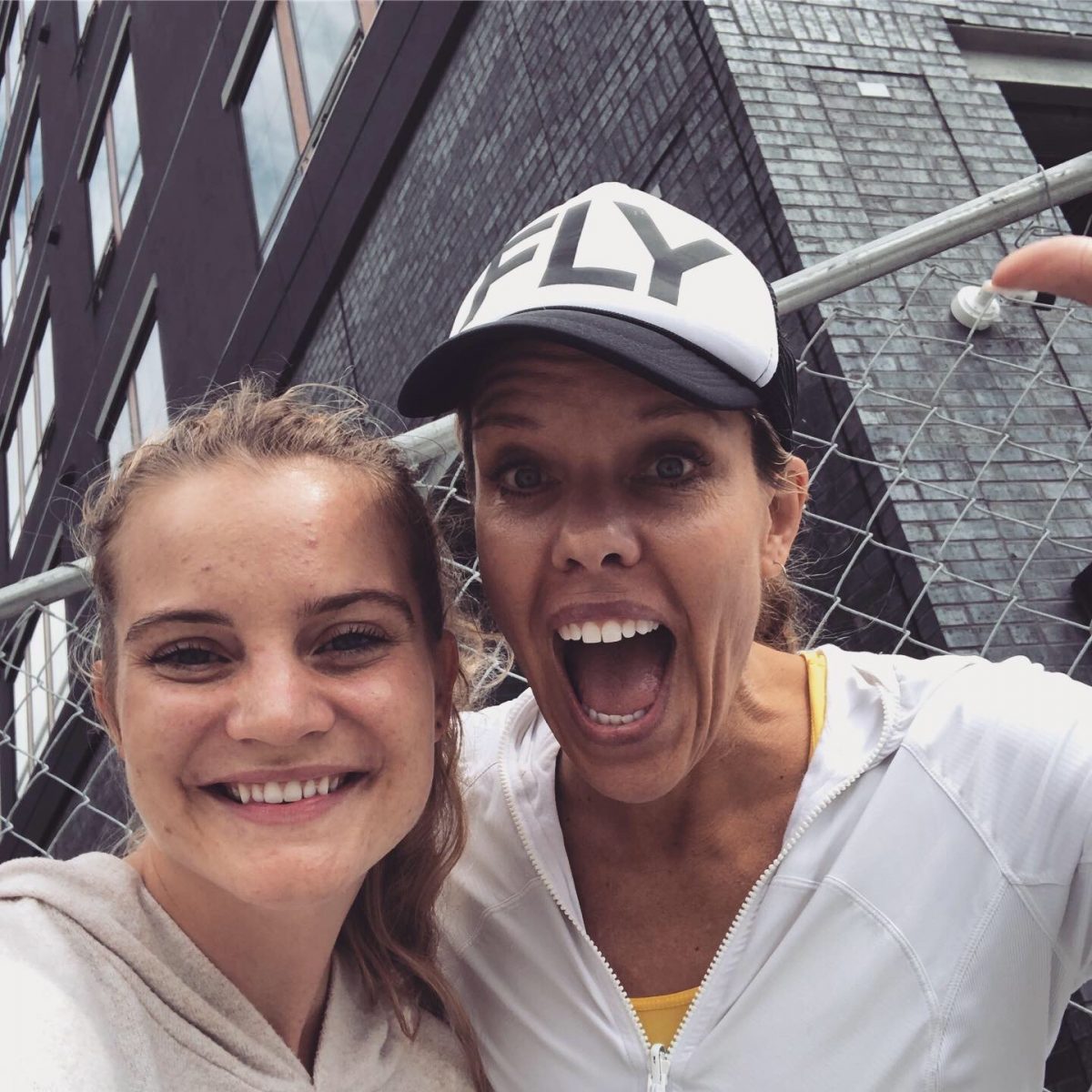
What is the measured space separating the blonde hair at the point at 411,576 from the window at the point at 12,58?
18626 millimetres

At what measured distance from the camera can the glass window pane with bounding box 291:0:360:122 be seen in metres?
8.49

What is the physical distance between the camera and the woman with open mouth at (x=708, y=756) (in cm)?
177

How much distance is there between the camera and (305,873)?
5.61ft

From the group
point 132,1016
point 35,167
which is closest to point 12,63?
point 35,167

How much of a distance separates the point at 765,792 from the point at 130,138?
1284 centimetres

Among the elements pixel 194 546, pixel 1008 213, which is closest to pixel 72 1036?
pixel 194 546

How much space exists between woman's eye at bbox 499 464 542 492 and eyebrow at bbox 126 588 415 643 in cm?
27

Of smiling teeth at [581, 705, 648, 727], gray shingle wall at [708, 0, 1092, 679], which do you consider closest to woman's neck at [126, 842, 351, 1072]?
smiling teeth at [581, 705, 648, 727]

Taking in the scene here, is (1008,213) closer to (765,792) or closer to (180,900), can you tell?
(765,792)

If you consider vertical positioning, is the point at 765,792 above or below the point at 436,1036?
above

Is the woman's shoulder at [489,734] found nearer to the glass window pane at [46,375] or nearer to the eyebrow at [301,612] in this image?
the eyebrow at [301,612]

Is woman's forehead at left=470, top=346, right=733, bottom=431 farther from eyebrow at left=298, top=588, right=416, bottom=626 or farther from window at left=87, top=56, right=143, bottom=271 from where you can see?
window at left=87, top=56, right=143, bottom=271

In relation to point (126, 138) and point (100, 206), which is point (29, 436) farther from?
point (126, 138)

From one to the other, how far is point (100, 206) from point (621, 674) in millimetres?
13833
